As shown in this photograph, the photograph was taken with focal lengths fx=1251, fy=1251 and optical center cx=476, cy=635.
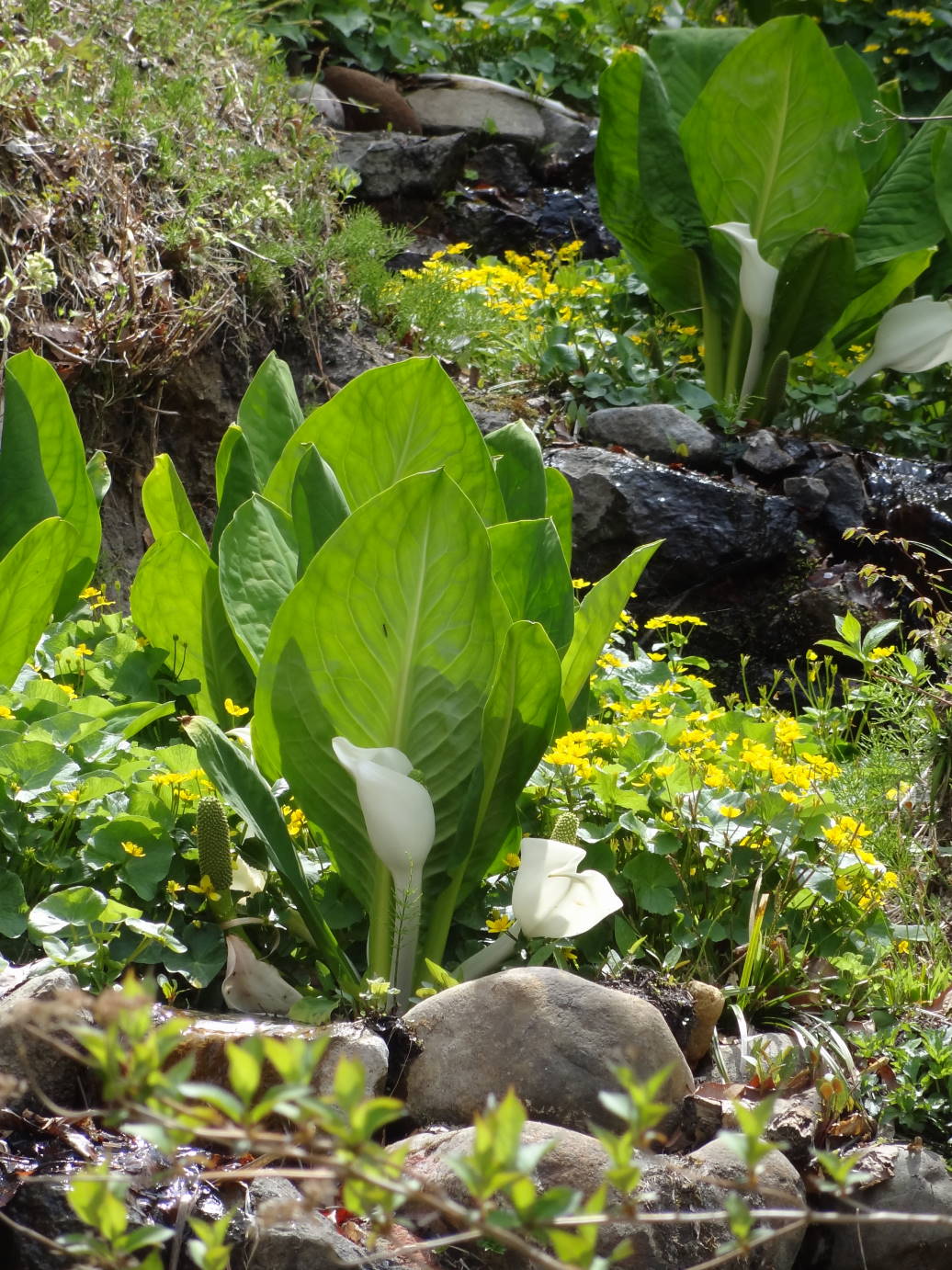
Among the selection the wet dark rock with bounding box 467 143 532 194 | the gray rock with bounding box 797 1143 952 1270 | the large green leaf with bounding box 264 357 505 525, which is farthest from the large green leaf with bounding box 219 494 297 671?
the wet dark rock with bounding box 467 143 532 194

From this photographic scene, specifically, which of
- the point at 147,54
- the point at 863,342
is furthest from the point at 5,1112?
the point at 863,342

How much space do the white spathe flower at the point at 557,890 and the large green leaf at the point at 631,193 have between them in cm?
409

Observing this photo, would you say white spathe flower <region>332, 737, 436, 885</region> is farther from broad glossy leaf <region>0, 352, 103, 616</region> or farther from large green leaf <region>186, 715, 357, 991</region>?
broad glossy leaf <region>0, 352, 103, 616</region>

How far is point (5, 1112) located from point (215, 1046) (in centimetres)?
28

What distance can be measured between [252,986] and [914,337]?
14.3ft

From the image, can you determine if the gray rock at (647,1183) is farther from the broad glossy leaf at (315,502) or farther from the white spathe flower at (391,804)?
the broad glossy leaf at (315,502)

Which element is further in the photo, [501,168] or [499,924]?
[501,168]

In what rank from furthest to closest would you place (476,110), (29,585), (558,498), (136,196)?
(476,110)
(136,196)
(558,498)
(29,585)

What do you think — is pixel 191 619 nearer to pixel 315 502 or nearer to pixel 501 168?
pixel 315 502

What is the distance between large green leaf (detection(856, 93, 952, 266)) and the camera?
5.15m

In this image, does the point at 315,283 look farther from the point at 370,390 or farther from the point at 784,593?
the point at 370,390

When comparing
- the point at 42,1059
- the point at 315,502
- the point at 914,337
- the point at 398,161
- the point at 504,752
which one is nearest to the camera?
the point at 42,1059

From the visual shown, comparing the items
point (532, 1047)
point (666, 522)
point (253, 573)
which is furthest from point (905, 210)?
point (532, 1047)

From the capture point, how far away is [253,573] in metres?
2.23
